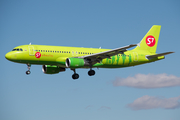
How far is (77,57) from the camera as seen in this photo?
174 ft

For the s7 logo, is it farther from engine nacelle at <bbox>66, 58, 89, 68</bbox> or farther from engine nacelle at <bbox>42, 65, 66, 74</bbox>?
engine nacelle at <bbox>42, 65, 66, 74</bbox>

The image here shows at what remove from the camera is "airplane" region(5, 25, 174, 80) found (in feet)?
164

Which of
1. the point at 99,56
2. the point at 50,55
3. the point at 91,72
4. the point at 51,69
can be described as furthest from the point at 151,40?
the point at 50,55

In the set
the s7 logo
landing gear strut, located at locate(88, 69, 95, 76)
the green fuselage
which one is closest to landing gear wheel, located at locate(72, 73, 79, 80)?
landing gear strut, located at locate(88, 69, 95, 76)

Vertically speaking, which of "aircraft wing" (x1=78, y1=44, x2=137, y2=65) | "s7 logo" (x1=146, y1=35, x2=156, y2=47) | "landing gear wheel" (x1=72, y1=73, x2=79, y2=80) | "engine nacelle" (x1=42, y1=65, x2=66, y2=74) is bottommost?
"landing gear wheel" (x1=72, y1=73, x2=79, y2=80)

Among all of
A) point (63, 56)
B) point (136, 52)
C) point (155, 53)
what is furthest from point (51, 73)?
point (155, 53)

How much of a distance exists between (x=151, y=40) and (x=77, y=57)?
1722 centimetres

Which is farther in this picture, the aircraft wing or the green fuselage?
the aircraft wing

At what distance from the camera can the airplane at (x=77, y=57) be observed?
164ft

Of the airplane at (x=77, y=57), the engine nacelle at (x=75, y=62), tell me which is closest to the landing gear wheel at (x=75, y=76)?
the airplane at (x=77, y=57)

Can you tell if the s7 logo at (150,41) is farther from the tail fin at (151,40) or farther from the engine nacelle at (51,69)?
the engine nacelle at (51,69)

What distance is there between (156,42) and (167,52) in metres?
9.81

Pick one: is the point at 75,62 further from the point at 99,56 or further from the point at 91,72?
the point at 91,72

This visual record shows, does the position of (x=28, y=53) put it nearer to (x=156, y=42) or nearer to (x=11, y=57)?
(x=11, y=57)
